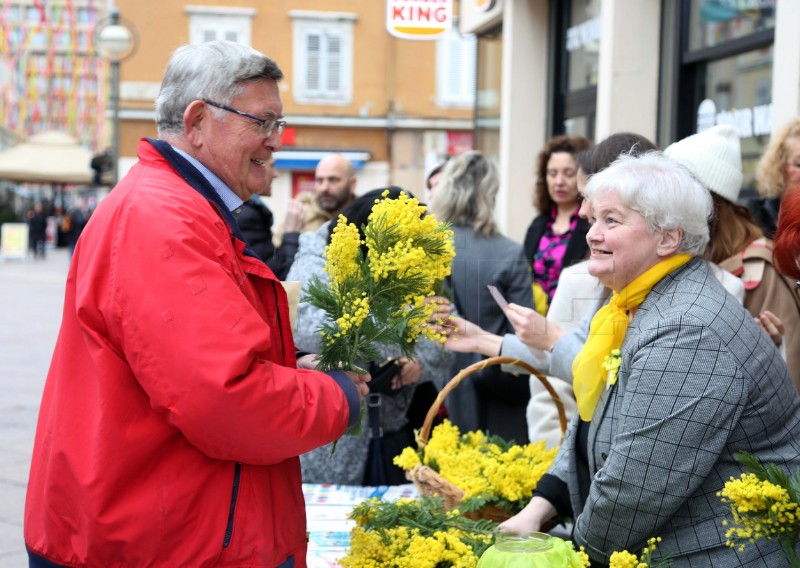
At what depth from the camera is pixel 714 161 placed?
10.8ft

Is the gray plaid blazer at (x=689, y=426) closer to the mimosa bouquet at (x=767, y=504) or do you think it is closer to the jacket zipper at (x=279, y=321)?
the mimosa bouquet at (x=767, y=504)

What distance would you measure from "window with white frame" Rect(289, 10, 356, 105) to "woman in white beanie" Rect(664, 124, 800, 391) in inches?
985

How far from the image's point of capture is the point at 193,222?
1933 mm

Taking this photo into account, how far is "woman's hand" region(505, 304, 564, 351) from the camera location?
307 cm

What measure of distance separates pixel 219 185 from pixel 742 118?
5149 millimetres

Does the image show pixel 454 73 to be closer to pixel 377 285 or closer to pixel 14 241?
pixel 14 241

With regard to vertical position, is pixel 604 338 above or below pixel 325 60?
below

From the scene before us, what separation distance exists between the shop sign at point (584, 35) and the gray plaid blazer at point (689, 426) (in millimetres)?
6720

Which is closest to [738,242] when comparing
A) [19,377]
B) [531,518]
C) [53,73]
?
[531,518]

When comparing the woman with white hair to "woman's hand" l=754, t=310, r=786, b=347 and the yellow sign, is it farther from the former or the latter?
the yellow sign

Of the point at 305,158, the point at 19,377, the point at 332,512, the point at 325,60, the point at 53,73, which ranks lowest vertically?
the point at 19,377

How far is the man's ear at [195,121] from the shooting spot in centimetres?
212

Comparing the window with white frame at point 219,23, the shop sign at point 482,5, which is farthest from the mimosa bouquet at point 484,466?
the window with white frame at point 219,23

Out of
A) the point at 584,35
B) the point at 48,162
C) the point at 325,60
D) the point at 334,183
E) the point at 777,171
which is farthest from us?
the point at 48,162
